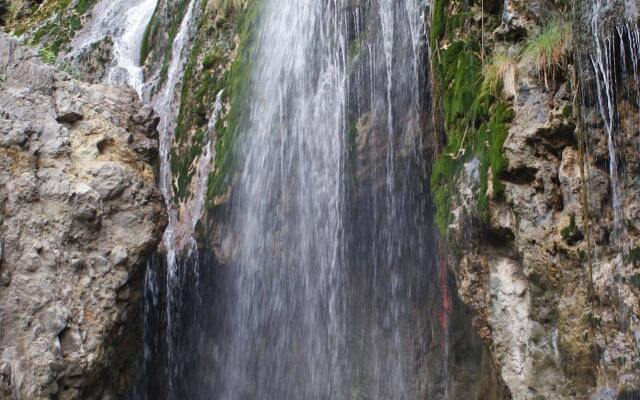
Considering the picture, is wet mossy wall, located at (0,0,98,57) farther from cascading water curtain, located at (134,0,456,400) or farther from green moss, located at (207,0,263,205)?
cascading water curtain, located at (134,0,456,400)

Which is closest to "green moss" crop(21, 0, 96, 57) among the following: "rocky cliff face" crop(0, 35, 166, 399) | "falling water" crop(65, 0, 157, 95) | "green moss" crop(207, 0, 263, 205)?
"falling water" crop(65, 0, 157, 95)

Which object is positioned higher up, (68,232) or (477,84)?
(477,84)

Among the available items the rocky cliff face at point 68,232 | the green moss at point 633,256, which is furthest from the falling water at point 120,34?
the green moss at point 633,256

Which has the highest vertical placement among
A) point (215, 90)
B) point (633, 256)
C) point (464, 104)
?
point (215, 90)

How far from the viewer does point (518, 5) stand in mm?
7793

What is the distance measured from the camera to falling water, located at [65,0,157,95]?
17531 millimetres

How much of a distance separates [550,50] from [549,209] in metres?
1.59

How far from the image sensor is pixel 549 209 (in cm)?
691

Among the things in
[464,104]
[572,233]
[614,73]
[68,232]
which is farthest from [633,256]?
[68,232]

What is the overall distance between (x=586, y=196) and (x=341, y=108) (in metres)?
5.54

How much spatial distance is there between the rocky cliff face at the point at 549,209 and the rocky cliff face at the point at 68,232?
422 cm

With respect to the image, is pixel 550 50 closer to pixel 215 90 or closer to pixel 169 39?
pixel 215 90

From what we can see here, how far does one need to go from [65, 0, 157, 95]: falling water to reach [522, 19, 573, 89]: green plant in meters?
11.2

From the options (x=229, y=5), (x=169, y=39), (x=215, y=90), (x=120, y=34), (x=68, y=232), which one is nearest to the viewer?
(x=68, y=232)
